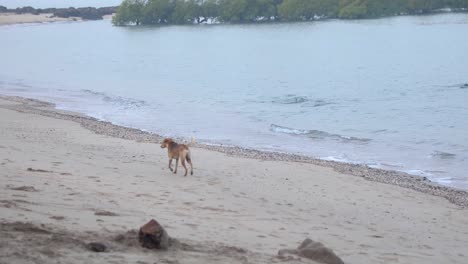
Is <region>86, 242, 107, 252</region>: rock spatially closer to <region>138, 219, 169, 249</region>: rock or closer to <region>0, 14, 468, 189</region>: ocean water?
<region>138, 219, 169, 249</region>: rock

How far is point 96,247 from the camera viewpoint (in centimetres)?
685

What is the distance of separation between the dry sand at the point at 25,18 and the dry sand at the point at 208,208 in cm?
10859

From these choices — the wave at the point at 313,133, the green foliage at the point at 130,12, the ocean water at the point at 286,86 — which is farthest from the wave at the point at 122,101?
the green foliage at the point at 130,12

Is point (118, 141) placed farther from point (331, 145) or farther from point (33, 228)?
point (33, 228)

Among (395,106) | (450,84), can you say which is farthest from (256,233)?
(450,84)

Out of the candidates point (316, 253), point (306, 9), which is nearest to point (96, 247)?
point (316, 253)

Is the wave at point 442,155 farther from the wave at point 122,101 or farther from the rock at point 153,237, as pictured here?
the wave at point 122,101

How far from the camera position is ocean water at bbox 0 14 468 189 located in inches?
909

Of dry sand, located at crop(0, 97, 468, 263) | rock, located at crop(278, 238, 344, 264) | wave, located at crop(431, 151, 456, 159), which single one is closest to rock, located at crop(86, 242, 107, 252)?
dry sand, located at crop(0, 97, 468, 263)

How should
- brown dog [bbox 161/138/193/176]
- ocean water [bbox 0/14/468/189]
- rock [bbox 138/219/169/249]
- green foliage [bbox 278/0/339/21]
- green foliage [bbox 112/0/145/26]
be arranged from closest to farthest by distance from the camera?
rock [bbox 138/219/169/249]
brown dog [bbox 161/138/193/176]
ocean water [bbox 0/14/468/189]
green foliage [bbox 278/0/339/21]
green foliage [bbox 112/0/145/26]

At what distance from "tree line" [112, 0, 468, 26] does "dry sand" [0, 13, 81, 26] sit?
1775 centimetres

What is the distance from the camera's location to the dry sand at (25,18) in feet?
399

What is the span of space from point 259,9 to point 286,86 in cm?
6640

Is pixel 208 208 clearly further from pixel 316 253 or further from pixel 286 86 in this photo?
pixel 286 86
